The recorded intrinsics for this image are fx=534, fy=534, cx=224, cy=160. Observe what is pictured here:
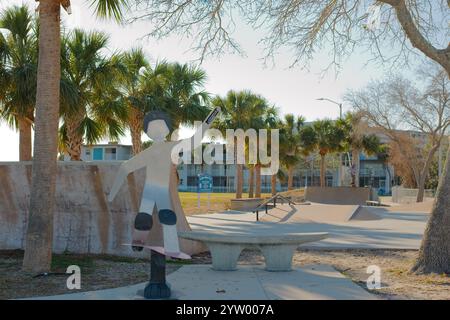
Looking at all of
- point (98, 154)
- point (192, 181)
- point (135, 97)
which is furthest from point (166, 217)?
point (192, 181)

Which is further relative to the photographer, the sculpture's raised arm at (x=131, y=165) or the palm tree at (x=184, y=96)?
the palm tree at (x=184, y=96)

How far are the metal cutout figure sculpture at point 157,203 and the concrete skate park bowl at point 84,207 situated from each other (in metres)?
3.51

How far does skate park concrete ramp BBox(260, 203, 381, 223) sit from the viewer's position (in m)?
20.6

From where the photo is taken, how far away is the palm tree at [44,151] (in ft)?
26.9

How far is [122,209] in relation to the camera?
34.5ft

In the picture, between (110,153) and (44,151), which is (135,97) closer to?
(44,151)

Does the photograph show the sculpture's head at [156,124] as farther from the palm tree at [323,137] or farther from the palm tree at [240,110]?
the palm tree at [323,137]

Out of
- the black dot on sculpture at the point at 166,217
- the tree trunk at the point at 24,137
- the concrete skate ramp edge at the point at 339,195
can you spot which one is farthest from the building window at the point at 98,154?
the black dot on sculpture at the point at 166,217

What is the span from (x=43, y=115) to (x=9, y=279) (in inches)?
98.5

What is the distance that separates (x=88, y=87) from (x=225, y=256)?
33.4 feet

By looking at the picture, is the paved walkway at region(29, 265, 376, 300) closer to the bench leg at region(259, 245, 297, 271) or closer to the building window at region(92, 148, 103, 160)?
the bench leg at region(259, 245, 297, 271)

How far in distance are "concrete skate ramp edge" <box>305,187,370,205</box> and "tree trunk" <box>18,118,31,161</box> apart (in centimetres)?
2331

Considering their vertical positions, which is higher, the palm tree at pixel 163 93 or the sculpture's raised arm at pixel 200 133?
the palm tree at pixel 163 93
